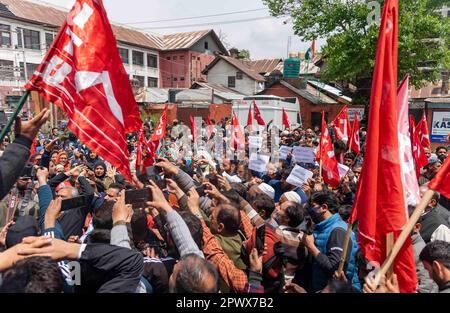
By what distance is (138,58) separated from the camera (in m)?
43.8

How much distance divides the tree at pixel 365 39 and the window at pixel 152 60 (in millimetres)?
26146

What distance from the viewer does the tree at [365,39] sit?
18.3 metres

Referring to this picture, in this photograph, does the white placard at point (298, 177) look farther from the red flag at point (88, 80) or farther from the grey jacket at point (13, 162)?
the grey jacket at point (13, 162)

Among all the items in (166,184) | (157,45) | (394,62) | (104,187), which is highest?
(157,45)

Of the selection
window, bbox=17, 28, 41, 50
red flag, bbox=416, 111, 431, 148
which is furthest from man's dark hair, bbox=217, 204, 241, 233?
window, bbox=17, 28, 41, 50

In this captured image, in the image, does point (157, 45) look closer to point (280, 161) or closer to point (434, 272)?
point (280, 161)

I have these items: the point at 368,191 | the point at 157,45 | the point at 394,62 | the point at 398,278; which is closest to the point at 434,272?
the point at 398,278

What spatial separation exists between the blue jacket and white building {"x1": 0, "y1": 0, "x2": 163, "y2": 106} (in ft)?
90.4

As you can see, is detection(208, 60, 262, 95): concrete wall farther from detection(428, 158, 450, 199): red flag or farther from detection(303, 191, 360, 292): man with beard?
detection(428, 158, 450, 199): red flag

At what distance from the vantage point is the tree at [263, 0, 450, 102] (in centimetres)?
1831

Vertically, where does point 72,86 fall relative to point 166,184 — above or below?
above

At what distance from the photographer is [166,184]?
133 inches

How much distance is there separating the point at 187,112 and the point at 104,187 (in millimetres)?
22959

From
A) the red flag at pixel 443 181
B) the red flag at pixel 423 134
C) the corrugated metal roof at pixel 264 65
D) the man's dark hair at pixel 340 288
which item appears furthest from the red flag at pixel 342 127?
the corrugated metal roof at pixel 264 65
